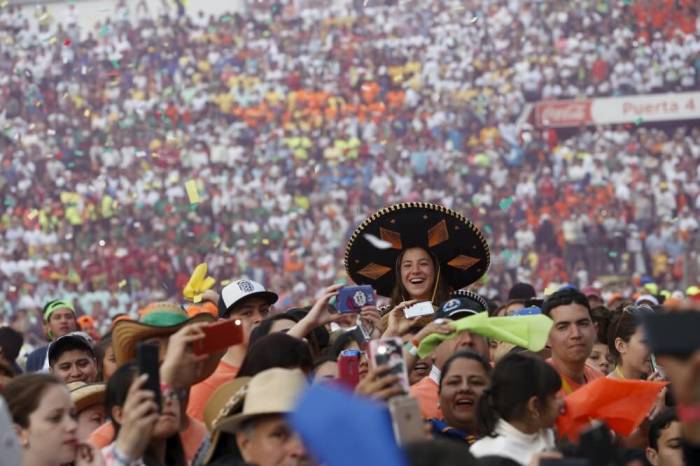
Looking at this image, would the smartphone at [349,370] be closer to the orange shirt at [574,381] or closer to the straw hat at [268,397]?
the straw hat at [268,397]

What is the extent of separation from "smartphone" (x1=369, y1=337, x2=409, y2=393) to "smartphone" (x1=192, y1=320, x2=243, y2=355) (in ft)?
2.02

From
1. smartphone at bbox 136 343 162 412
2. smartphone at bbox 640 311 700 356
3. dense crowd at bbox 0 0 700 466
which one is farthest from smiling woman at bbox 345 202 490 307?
smartphone at bbox 640 311 700 356

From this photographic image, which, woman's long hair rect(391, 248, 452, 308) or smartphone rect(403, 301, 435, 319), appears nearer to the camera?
smartphone rect(403, 301, 435, 319)

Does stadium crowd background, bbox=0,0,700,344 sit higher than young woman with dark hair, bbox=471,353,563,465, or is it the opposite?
stadium crowd background, bbox=0,0,700,344

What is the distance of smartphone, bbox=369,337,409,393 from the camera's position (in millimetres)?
3748

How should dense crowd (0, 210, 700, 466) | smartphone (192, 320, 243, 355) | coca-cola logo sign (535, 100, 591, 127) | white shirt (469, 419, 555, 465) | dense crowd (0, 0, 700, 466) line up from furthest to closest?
coca-cola logo sign (535, 100, 591, 127) → dense crowd (0, 0, 700, 466) → smartphone (192, 320, 243, 355) → white shirt (469, 419, 555, 465) → dense crowd (0, 210, 700, 466)

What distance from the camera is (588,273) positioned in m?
20.4

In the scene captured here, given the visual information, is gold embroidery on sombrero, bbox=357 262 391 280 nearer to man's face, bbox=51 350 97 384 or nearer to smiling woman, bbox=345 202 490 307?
smiling woman, bbox=345 202 490 307

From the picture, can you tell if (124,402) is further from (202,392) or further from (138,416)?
(202,392)

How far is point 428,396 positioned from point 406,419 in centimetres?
246

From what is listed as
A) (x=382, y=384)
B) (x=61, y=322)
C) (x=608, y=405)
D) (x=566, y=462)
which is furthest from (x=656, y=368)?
(x=61, y=322)

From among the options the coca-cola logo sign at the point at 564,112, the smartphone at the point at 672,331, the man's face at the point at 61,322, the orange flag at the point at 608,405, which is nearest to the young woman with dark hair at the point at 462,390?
the orange flag at the point at 608,405

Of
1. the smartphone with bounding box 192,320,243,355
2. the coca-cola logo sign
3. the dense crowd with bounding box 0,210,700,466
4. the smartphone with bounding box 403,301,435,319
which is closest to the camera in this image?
the dense crowd with bounding box 0,210,700,466

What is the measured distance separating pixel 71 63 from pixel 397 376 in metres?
24.6
